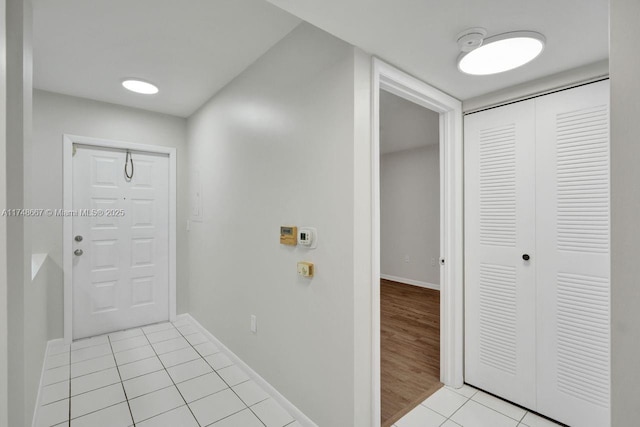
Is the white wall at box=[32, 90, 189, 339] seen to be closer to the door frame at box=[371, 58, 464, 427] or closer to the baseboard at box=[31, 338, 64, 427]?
the baseboard at box=[31, 338, 64, 427]

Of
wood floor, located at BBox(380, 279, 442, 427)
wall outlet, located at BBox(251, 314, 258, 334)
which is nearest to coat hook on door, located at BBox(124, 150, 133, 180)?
wall outlet, located at BBox(251, 314, 258, 334)

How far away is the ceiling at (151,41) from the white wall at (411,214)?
12.6ft

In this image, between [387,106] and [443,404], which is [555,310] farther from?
[387,106]

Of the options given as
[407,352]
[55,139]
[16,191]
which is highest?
[55,139]

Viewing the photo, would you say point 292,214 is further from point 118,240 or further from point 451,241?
point 118,240

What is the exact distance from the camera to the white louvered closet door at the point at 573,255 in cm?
166

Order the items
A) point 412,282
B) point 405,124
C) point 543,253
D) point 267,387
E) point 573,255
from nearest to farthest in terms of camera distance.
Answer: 1. point 573,255
2. point 543,253
3. point 267,387
4. point 405,124
5. point 412,282

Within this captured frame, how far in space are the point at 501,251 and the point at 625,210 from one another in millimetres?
1358

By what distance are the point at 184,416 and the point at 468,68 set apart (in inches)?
110

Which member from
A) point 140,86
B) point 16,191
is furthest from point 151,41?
point 16,191

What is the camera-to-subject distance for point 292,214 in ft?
6.30

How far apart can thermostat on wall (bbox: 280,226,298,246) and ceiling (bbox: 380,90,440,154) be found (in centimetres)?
177

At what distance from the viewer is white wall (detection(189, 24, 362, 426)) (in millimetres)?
1578

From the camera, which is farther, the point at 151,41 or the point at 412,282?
the point at 412,282
